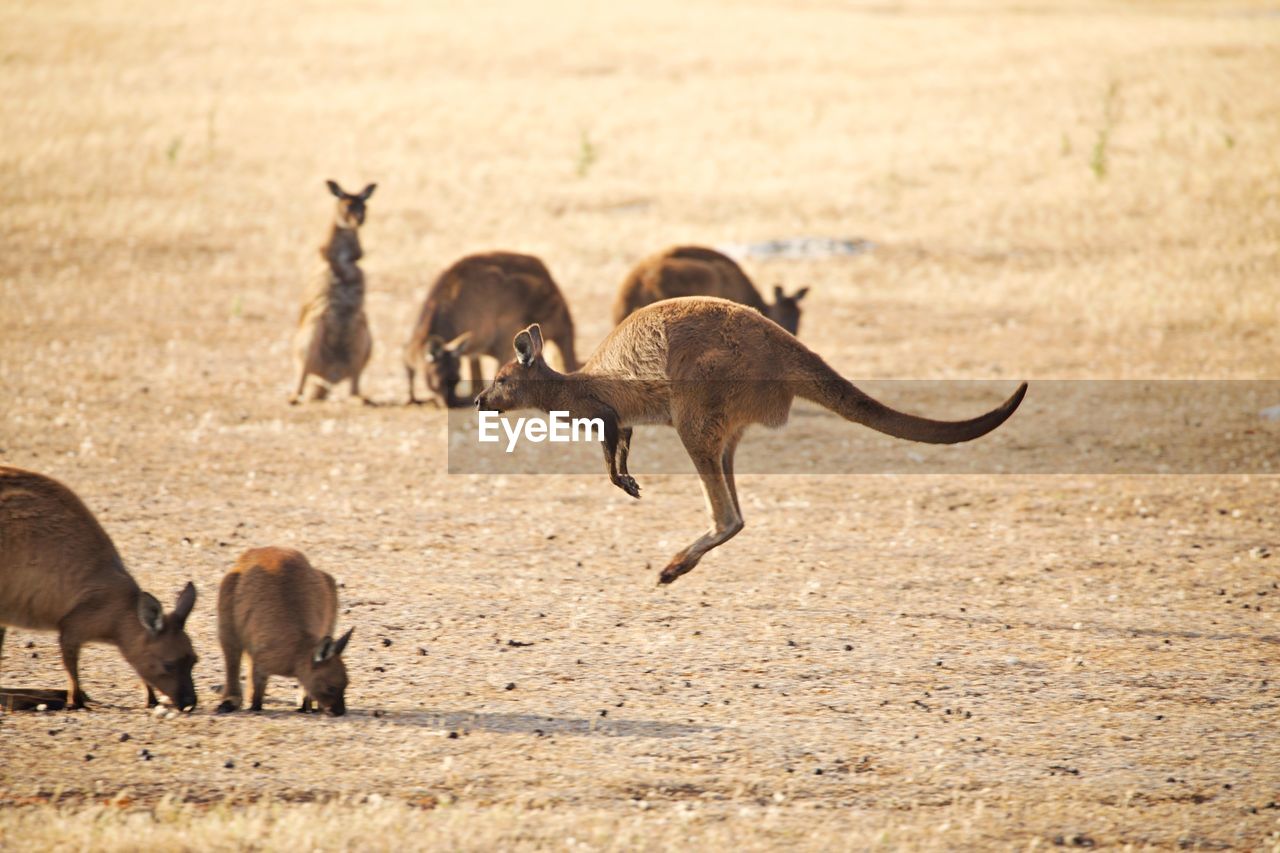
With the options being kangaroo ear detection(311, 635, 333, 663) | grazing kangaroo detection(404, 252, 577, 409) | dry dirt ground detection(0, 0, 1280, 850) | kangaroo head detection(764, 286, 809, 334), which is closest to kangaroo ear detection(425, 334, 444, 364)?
grazing kangaroo detection(404, 252, 577, 409)

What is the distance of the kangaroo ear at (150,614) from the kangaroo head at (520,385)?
7.76 ft

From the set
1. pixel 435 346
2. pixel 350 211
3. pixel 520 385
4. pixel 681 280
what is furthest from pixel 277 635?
pixel 350 211

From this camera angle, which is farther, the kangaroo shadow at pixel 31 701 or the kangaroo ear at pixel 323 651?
the kangaroo shadow at pixel 31 701

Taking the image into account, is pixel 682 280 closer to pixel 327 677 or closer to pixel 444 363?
pixel 444 363

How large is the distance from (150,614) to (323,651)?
2.11 feet

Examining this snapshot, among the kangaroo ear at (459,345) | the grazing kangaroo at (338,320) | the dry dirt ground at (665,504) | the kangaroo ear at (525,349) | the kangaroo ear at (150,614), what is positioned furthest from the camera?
the grazing kangaroo at (338,320)

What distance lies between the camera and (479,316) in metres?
12.3

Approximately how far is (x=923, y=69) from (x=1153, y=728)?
2694 cm

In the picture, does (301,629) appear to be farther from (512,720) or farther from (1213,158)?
(1213,158)

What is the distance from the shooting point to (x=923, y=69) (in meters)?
31.2

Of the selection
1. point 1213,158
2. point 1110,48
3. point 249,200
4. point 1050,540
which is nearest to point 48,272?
point 249,200

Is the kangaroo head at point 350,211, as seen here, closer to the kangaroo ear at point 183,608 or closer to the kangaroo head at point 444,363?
the kangaroo head at point 444,363

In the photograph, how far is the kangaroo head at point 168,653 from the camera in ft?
18.6

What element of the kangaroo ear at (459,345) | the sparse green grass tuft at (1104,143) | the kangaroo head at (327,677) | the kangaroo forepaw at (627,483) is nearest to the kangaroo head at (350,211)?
the kangaroo ear at (459,345)
